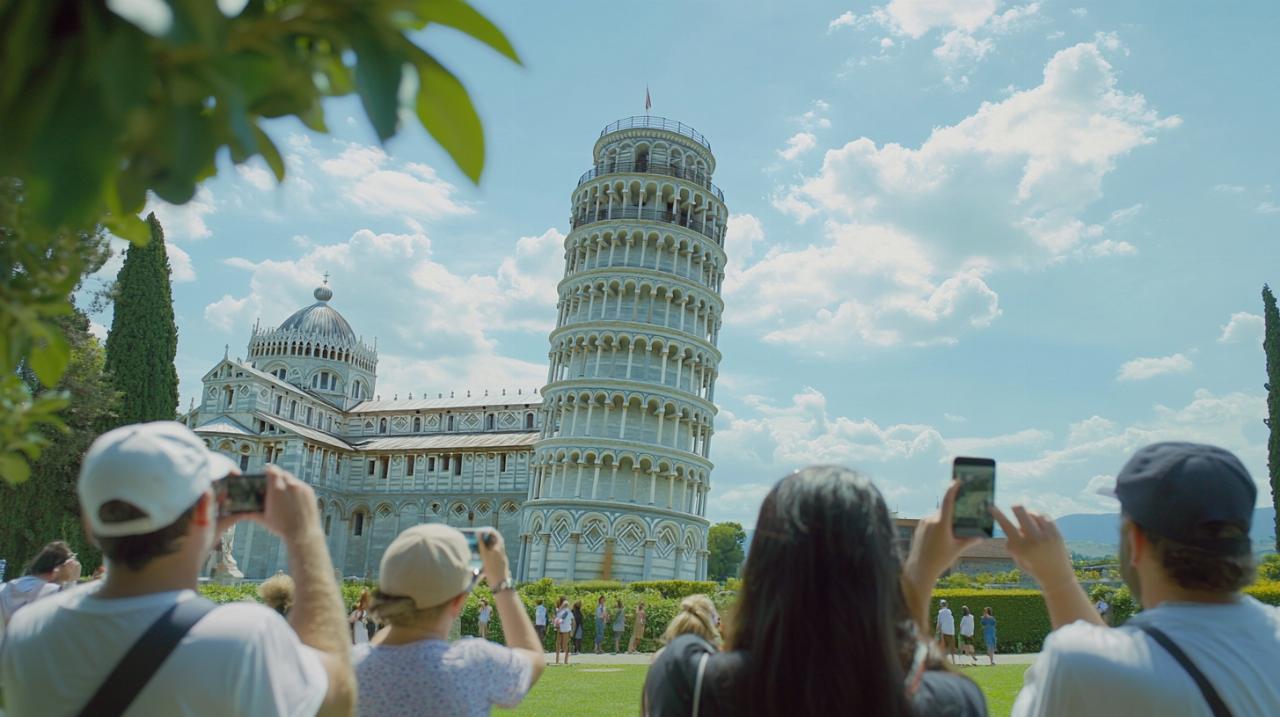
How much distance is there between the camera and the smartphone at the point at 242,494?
2.56 m

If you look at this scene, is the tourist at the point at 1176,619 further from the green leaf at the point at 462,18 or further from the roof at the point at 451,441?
the roof at the point at 451,441

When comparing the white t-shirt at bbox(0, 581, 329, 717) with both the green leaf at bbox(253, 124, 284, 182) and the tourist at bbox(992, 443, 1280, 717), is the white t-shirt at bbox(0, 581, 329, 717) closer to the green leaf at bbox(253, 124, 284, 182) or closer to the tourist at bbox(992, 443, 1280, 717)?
the green leaf at bbox(253, 124, 284, 182)

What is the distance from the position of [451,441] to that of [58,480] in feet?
113

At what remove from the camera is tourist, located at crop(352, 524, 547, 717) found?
3.05m

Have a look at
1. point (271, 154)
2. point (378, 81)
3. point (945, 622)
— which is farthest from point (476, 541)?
point (945, 622)

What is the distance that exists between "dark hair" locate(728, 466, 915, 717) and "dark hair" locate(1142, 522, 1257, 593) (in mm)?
753

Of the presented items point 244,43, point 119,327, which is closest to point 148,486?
point 244,43

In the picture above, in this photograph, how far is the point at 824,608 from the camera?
78.8 inches

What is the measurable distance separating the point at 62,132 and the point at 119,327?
3716 cm

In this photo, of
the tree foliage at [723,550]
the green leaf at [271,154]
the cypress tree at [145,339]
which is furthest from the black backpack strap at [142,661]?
the tree foliage at [723,550]

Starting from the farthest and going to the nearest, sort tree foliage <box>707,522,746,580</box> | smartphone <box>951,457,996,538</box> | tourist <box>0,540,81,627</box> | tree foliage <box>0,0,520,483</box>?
tree foliage <box>707,522,746,580</box> → tourist <box>0,540,81,627</box> → smartphone <box>951,457,996,538</box> → tree foliage <box>0,0,520,483</box>

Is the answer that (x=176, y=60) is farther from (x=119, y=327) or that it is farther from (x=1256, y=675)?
(x=119, y=327)

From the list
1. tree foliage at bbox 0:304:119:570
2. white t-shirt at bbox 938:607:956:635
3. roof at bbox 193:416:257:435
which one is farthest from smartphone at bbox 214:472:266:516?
roof at bbox 193:416:257:435

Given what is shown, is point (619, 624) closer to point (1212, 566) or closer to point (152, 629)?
point (1212, 566)
